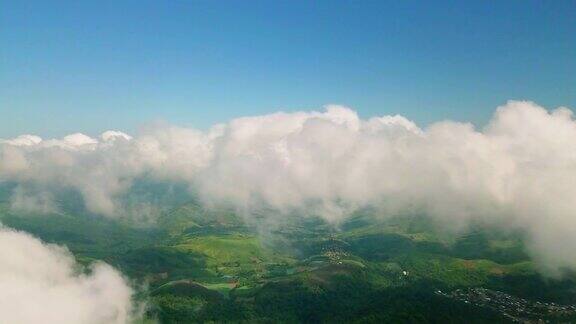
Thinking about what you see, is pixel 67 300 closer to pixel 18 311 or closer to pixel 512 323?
pixel 18 311

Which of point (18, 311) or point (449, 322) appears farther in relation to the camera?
point (449, 322)

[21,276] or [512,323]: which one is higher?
[21,276]

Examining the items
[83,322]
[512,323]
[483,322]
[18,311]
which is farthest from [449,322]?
[18,311]

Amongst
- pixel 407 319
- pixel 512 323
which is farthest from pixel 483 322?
pixel 407 319

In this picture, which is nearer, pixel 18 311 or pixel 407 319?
pixel 18 311

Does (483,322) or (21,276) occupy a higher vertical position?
(21,276)

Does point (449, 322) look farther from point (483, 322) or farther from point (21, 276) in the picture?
point (21, 276)

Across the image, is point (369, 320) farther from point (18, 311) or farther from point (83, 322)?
point (18, 311)
